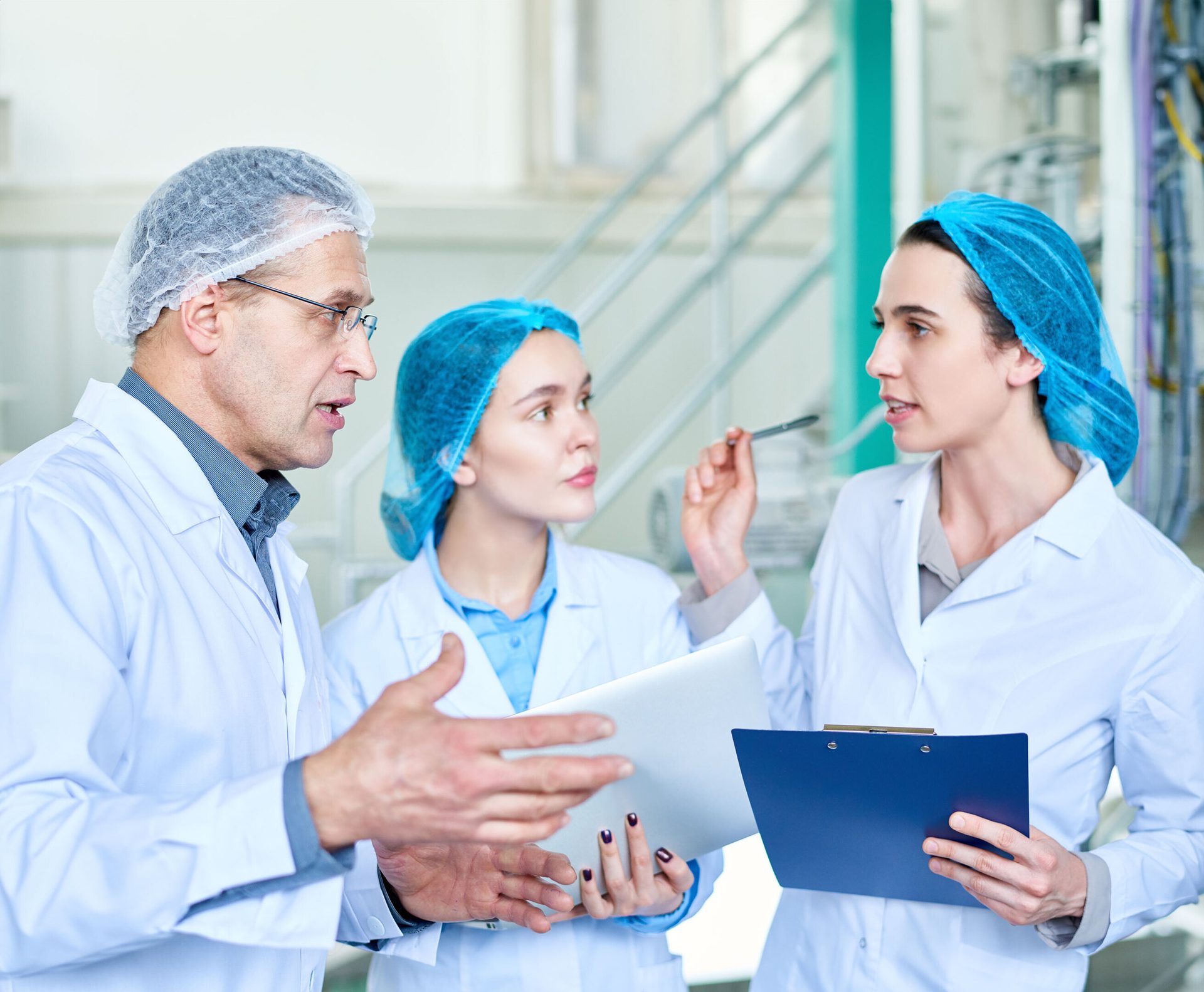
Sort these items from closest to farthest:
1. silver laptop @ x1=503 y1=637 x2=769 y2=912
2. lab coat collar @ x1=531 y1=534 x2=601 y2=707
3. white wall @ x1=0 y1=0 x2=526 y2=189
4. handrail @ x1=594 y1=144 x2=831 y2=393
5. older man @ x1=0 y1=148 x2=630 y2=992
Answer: older man @ x1=0 y1=148 x2=630 y2=992, silver laptop @ x1=503 y1=637 x2=769 y2=912, lab coat collar @ x1=531 y1=534 x2=601 y2=707, handrail @ x1=594 y1=144 x2=831 y2=393, white wall @ x1=0 y1=0 x2=526 y2=189

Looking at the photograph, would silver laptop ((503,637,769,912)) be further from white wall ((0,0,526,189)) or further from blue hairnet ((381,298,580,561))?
white wall ((0,0,526,189))

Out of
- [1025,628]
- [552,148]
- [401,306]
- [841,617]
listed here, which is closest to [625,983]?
[841,617]

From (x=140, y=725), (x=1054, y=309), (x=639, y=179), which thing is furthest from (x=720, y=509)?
(x=639, y=179)

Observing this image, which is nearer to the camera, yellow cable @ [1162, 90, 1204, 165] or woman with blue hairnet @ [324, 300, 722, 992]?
woman with blue hairnet @ [324, 300, 722, 992]

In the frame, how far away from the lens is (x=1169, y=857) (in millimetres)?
1326

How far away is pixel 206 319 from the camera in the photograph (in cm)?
118

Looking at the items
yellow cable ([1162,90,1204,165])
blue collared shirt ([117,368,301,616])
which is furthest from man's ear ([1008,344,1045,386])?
yellow cable ([1162,90,1204,165])

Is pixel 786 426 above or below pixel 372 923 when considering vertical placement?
above

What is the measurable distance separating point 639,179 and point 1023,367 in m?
2.36

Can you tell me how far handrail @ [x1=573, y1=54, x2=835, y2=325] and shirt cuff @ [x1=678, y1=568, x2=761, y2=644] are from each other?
123 centimetres

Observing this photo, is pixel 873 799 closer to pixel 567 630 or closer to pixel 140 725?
pixel 567 630

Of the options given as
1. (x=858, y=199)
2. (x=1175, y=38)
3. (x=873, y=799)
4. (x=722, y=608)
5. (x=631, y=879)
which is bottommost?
(x=631, y=879)

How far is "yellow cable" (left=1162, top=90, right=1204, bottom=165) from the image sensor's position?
2.31 meters

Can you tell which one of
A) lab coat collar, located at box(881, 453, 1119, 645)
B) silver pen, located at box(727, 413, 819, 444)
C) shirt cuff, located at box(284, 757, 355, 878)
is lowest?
shirt cuff, located at box(284, 757, 355, 878)
